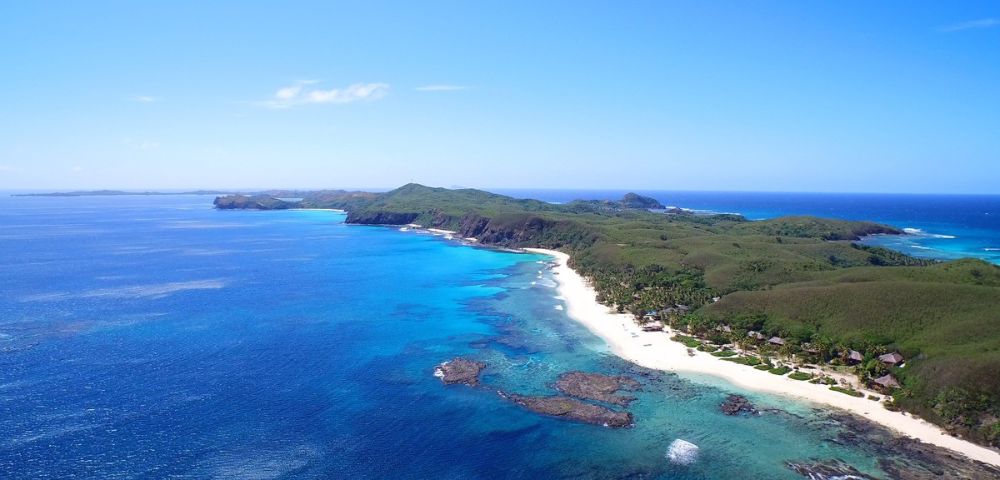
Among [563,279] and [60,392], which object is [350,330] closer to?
[60,392]

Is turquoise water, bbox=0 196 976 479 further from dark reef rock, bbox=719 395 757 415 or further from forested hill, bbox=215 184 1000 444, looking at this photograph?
forested hill, bbox=215 184 1000 444

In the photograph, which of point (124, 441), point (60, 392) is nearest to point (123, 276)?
point (60, 392)

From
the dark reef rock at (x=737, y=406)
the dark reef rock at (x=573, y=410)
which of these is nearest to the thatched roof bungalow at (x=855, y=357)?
the dark reef rock at (x=737, y=406)

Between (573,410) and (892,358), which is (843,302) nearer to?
(892,358)

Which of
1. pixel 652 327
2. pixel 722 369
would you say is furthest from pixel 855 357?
pixel 652 327

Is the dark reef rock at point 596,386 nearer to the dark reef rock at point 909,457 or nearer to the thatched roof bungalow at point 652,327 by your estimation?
the dark reef rock at point 909,457

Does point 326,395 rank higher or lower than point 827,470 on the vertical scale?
higher

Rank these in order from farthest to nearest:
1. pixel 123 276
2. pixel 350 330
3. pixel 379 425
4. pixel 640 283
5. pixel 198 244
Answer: pixel 198 244
pixel 123 276
pixel 640 283
pixel 350 330
pixel 379 425
